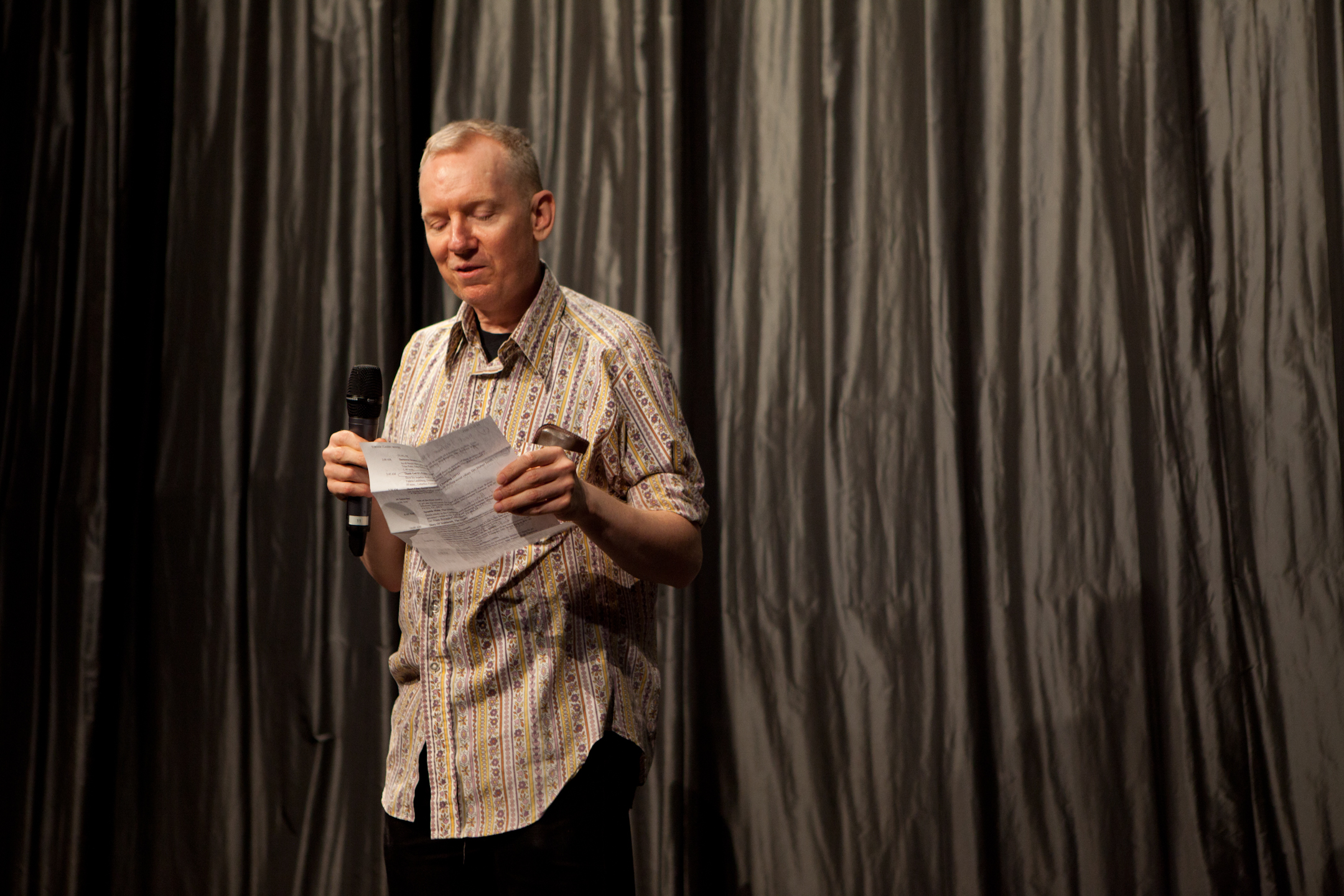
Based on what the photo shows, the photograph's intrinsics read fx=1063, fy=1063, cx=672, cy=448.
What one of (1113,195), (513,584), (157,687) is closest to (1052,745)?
(1113,195)

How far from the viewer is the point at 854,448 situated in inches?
92.7


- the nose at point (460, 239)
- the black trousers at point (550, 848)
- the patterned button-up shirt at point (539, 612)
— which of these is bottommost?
the black trousers at point (550, 848)

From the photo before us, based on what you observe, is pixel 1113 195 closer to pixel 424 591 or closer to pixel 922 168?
pixel 922 168

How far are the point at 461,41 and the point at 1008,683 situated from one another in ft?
6.46

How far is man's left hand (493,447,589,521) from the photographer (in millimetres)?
1160

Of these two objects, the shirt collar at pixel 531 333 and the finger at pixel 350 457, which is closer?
the finger at pixel 350 457

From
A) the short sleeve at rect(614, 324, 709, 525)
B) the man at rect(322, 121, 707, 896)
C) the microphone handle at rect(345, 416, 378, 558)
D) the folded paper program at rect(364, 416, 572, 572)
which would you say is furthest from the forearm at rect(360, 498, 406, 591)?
the short sleeve at rect(614, 324, 709, 525)

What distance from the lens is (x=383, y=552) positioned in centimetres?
152

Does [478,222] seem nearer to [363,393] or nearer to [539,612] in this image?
[363,393]

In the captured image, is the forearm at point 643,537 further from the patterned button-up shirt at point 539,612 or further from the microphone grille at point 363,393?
the microphone grille at point 363,393

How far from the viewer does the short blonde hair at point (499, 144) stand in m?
1.42

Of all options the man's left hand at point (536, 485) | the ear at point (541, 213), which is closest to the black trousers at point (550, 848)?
the man's left hand at point (536, 485)

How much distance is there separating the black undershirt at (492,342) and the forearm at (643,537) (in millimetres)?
306

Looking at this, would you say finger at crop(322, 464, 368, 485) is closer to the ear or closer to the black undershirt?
the black undershirt
